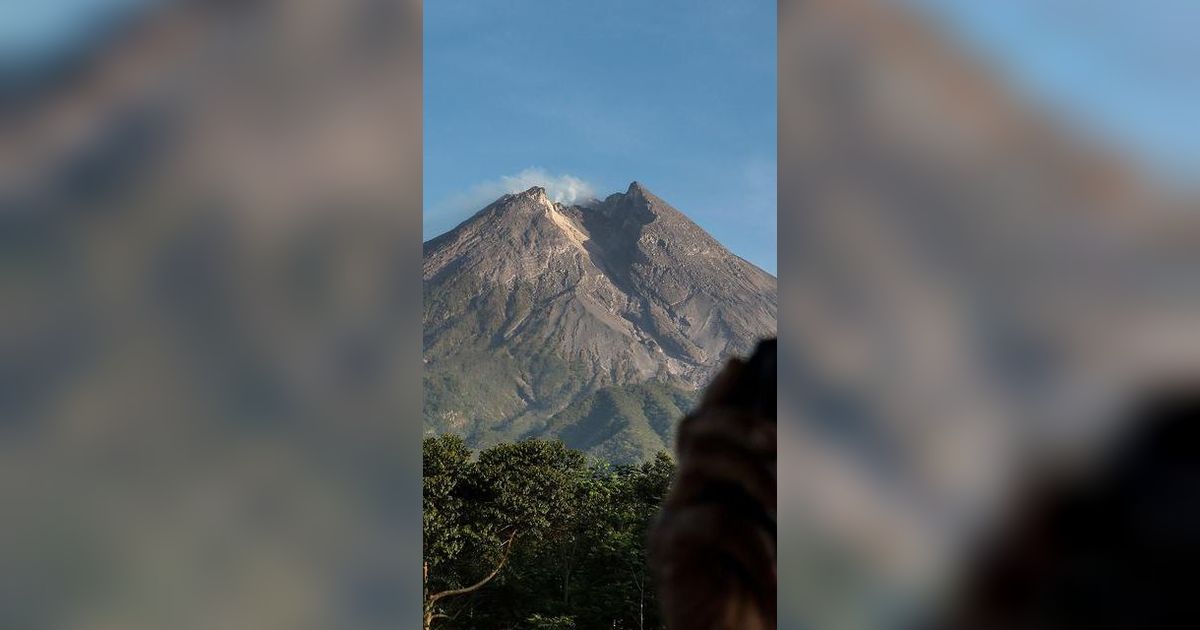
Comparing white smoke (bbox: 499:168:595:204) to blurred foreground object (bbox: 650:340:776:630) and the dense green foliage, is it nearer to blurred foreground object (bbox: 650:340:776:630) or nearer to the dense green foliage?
the dense green foliage

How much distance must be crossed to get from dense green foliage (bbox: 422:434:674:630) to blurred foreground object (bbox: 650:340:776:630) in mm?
9677

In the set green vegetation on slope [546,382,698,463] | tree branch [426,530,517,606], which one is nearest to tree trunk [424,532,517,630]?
tree branch [426,530,517,606]

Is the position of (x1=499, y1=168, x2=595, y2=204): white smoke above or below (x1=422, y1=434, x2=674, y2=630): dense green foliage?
above
